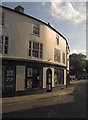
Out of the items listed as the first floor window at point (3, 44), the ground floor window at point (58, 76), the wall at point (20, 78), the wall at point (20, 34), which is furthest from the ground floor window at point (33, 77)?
the ground floor window at point (58, 76)

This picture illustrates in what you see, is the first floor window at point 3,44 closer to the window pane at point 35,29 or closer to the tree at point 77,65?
the window pane at point 35,29

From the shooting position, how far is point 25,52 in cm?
2814

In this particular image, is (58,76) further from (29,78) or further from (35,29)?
(35,29)

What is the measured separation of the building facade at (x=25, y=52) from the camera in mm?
26109

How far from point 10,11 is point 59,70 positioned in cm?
1418

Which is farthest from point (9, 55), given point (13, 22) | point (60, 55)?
point (60, 55)

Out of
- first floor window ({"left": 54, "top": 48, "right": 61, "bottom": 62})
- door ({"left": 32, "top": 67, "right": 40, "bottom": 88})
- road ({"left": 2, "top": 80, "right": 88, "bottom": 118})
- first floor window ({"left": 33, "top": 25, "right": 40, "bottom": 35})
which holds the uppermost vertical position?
first floor window ({"left": 33, "top": 25, "right": 40, "bottom": 35})

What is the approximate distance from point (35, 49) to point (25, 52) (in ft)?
6.81

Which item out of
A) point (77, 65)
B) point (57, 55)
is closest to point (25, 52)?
point (57, 55)

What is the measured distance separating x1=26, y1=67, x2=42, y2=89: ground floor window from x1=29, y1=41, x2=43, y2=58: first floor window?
1486mm

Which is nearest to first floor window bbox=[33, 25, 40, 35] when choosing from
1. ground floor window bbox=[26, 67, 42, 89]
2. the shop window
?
ground floor window bbox=[26, 67, 42, 89]

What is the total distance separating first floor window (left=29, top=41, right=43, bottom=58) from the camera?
29.2 m

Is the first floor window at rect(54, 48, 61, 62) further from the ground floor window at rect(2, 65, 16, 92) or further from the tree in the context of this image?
the tree

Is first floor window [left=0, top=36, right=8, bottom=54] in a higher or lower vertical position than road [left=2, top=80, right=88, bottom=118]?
higher
